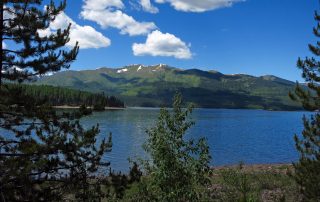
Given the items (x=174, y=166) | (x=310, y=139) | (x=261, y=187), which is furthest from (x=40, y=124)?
(x=261, y=187)

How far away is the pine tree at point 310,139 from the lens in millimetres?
21250

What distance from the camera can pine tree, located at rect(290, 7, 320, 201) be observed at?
21250 millimetres

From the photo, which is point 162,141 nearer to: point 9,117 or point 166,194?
point 166,194

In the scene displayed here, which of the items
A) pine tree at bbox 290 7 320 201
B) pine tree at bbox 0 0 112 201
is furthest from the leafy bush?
pine tree at bbox 290 7 320 201

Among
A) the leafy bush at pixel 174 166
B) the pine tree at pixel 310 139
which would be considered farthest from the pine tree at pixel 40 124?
the pine tree at pixel 310 139

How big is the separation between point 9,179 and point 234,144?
262 feet

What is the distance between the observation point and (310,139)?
23688 millimetres

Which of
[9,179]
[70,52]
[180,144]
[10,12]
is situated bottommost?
[9,179]

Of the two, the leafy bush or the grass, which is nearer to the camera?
the leafy bush

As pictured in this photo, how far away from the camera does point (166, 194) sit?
14914mm

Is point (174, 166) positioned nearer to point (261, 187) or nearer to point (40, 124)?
point (40, 124)

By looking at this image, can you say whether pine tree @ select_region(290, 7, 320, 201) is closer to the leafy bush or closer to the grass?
the grass

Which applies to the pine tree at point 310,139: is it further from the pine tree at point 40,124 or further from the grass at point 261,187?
→ the pine tree at point 40,124

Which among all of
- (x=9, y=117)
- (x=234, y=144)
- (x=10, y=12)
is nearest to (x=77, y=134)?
(x=9, y=117)
